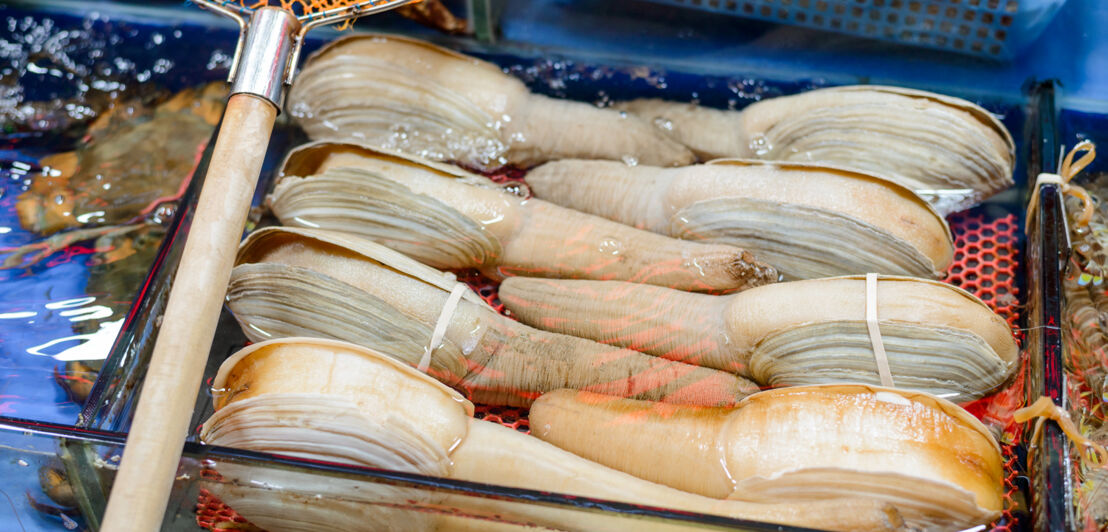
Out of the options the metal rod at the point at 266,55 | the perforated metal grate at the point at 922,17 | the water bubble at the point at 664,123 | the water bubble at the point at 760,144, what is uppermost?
the perforated metal grate at the point at 922,17

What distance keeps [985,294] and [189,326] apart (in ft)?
4.53

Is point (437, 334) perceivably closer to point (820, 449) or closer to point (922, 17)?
point (820, 449)

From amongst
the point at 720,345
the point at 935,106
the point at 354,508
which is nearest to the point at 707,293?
the point at 720,345

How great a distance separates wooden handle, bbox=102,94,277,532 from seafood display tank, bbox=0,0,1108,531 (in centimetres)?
8

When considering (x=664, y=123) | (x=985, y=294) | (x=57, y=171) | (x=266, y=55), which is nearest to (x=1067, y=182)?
(x=985, y=294)

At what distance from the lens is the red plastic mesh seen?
1252 millimetres

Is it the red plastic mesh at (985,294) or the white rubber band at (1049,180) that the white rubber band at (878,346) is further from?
the white rubber band at (1049,180)

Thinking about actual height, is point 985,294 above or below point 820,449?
above

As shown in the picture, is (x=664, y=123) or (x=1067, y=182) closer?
(x=1067, y=182)

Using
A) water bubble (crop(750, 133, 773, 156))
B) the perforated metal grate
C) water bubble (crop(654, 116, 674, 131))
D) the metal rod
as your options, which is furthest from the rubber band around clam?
the metal rod

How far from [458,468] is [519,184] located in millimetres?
711

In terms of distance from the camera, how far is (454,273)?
5.37 ft

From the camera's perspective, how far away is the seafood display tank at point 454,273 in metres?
1.15

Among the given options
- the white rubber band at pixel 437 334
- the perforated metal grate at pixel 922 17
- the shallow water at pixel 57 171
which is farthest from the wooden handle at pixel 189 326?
the perforated metal grate at pixel 922 17
